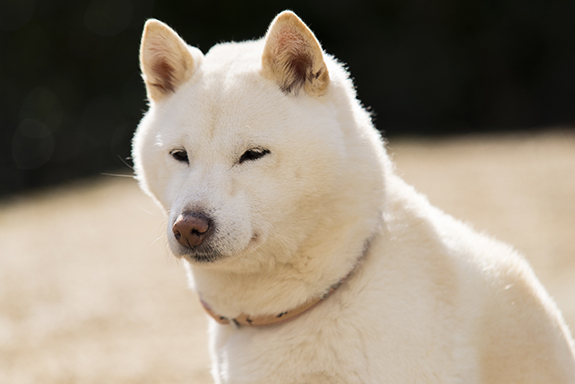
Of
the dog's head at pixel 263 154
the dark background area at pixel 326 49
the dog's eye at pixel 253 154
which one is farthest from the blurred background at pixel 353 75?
the dog's eye at pixel 253 154

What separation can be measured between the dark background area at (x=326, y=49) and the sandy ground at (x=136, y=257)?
9.90ft

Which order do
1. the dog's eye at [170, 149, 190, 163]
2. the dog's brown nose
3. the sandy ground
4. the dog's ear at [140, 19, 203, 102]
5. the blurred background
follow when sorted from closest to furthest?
the dog's brown nose → the dog's eye at [170, 149, 190, 163] → the dog's ear at [140, 19, 203, 102] → the sandy ground → the blurred background

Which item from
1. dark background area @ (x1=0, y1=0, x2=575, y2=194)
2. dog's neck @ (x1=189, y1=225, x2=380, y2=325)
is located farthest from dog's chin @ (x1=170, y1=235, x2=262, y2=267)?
dark background area @ (x1=0, y1=0, x2=575, y2=194)

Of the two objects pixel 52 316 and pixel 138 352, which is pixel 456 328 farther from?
pixel 52 316

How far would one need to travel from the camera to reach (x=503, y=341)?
2217mm

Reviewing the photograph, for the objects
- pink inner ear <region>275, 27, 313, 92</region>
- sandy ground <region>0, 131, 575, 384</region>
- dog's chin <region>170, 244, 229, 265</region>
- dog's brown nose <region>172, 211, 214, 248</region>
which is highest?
pink inner ear <region>275, 27, 313, 92</region>

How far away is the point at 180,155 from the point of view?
232 cm

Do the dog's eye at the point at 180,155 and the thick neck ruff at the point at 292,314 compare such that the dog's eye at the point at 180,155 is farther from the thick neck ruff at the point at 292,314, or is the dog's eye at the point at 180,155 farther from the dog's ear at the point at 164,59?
the thick neck ruff at the point at 292,314

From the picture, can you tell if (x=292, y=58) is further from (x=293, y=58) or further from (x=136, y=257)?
(x=136, y=257)

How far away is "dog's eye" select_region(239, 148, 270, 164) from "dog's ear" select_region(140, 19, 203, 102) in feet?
1.63

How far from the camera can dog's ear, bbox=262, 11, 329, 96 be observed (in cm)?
221

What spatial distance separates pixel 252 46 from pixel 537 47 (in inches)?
422

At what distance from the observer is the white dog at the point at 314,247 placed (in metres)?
2.11

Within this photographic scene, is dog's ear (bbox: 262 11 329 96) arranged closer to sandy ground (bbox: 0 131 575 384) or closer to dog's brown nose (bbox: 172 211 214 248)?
dog's brown nose (bbox: 172 211 214 248)
